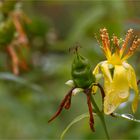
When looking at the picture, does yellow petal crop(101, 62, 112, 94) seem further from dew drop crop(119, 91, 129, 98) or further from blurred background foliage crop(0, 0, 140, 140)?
blurred background foliage crop(0, 0, 140, 140)

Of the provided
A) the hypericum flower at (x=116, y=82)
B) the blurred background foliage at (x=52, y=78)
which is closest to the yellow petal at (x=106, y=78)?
the hypericum flower at (x=116, y=82)

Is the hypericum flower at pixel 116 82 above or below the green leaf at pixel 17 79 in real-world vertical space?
above

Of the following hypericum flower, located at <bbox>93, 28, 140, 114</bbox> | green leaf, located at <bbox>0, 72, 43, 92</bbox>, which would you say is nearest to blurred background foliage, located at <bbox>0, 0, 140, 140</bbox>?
green leaf, located at <bbox>0, 72, 43, 92</bbox>

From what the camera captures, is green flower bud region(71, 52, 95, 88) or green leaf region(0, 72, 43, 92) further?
green leaf region(0, 72, 43, 92)

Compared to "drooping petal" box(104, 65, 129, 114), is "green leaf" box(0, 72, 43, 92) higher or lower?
lower

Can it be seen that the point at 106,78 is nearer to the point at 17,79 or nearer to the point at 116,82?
the point at 116,82

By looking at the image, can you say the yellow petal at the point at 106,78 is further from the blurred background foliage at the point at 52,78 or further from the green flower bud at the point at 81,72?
the blurred background foliage at the point at 52,78

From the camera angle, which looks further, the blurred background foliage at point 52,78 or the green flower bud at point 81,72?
the blurred background foliage at point 52,78
